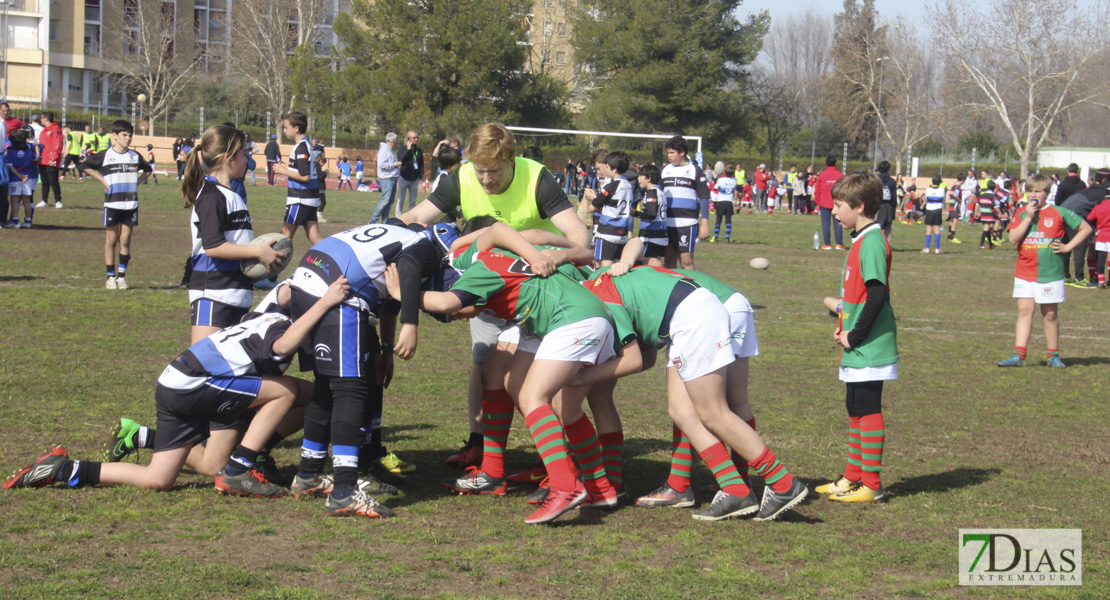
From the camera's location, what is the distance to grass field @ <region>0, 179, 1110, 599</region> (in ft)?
12.9

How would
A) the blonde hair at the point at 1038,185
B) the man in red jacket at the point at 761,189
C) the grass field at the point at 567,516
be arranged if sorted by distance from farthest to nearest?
the man in red jacket at the point at 761,189 → the blonde hair at the point at 1038,185 → the grass field at the point at 567,516

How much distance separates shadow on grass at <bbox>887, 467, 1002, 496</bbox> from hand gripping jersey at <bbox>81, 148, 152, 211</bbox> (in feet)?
29.8

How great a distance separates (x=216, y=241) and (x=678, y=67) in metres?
53.1

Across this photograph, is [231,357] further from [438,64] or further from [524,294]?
[438,64]

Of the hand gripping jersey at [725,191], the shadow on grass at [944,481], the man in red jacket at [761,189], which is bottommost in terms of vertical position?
the shadow on grass at [944,481]

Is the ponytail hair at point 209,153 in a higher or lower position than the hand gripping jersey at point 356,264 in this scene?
higher

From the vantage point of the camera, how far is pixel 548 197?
18.6ft

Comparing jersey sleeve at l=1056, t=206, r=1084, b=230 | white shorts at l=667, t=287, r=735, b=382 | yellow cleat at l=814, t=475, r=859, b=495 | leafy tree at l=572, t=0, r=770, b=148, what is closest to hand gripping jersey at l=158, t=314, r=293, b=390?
white shorts at l=667, t=287, r=735, b=382

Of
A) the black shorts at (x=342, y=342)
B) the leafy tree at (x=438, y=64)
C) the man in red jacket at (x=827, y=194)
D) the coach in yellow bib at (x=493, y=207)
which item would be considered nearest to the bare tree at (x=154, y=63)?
the leafy tree at (x=438, y=64)

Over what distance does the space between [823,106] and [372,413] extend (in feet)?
239

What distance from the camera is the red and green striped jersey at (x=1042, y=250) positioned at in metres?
9.40

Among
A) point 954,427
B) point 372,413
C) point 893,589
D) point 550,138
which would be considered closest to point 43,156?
point 372,413

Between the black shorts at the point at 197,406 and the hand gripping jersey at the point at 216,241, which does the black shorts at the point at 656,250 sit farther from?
the black shorts at the point at 197,406

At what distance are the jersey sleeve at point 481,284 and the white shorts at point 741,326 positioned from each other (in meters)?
1.17
